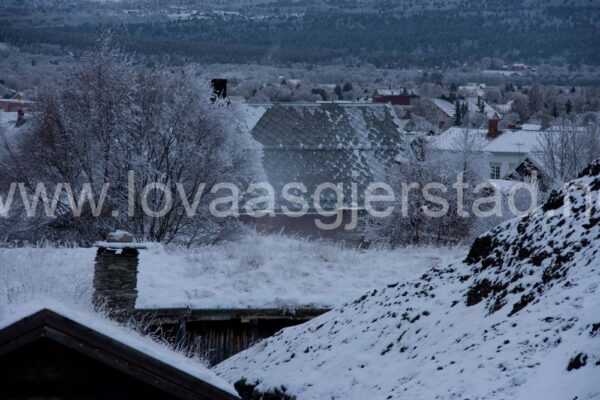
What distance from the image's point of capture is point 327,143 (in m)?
42.1

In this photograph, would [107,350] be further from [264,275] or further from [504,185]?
[504,185]

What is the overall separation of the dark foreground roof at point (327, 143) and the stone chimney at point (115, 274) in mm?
26044

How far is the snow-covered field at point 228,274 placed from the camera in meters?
14.3

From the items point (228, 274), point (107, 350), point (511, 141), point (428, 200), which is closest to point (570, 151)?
point (428, 200)

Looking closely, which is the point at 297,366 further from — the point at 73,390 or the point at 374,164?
the point at 374,164

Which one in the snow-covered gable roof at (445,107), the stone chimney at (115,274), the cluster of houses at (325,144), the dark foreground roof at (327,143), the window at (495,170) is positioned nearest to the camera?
the stone chimney at (115,274)

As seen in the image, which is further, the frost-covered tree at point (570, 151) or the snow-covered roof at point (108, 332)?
the frost-covered tree at point (570, 151)

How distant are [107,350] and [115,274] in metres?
7.21

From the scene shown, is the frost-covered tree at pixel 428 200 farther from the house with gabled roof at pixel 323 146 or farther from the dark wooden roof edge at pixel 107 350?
the dark wooden roof edge at pixel 107 350

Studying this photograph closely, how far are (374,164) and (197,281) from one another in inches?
1048

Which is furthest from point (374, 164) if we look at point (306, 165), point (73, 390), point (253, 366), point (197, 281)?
point (73, 390)

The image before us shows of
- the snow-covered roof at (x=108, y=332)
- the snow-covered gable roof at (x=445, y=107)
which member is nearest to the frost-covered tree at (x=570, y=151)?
the snow-covered roof at (x=108, y=332)

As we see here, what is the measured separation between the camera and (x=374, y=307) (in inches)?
361

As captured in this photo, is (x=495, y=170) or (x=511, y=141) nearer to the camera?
(x=495, y=170)
